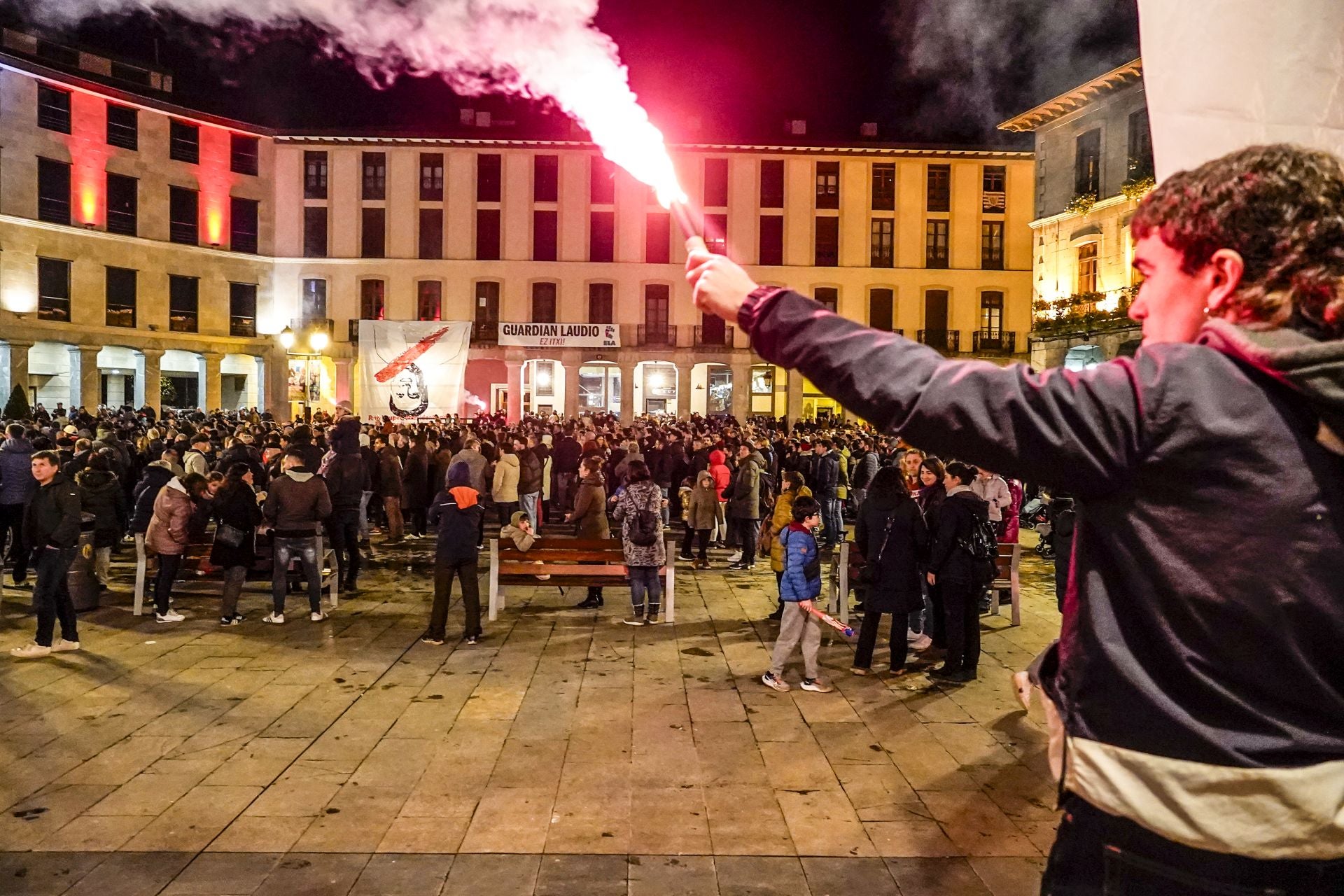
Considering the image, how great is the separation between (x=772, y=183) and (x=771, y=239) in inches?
101

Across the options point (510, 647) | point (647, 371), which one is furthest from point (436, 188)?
point (510, 647)

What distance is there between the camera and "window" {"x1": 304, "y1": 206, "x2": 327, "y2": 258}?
40.6 m

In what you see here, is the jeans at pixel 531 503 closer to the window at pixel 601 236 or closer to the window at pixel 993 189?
the window at pixel 601 236

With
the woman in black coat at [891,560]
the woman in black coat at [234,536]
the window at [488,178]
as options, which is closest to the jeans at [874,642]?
the woman in black coat at [891,560]

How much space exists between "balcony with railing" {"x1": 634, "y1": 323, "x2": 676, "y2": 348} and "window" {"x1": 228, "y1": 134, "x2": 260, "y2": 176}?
724 inches

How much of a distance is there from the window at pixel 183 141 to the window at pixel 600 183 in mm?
16581

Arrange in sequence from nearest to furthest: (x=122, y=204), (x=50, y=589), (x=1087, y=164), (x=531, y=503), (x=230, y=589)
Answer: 1. (x=50, y=589)
2. (x=230, y=589)
3. (x=531, y=503)
4. (x=1087, y=164)
5. (x=122, y=204)

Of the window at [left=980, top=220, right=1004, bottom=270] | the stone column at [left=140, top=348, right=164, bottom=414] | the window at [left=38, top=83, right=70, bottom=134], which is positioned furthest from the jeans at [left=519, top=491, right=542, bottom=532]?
the window at [left=980, top=220, right=1004, bottom=270]

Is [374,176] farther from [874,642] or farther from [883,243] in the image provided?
[874,642]

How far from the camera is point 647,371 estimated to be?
43.0 meters

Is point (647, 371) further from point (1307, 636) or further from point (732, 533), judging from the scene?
point (1307, 636)

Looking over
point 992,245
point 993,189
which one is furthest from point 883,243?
point 993,189

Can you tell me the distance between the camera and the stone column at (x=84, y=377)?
3331cm

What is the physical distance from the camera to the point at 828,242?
41.9m
